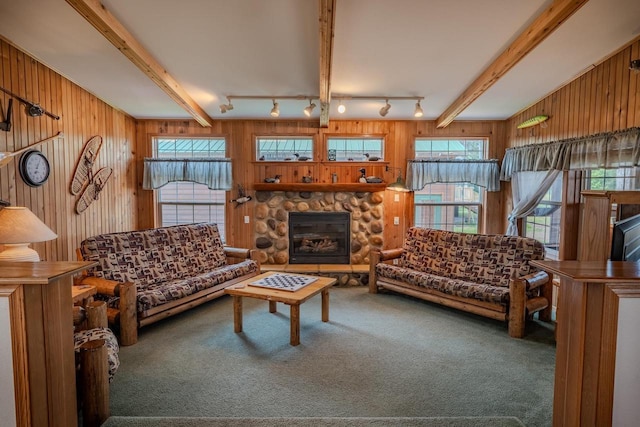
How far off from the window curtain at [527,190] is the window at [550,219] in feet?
0.35

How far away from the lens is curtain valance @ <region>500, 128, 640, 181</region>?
3020mm

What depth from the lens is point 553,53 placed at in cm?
324

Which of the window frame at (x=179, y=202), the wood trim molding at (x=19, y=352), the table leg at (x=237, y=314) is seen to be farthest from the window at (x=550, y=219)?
the wood trim molding at (x=19, y=352)

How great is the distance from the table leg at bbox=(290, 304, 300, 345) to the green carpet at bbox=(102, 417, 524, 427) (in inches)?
45.3

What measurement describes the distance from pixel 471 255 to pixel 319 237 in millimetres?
2271

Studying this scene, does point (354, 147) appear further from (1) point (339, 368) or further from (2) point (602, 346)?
(2) point (602, 346)

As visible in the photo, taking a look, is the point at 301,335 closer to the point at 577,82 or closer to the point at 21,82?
the point at 21,82

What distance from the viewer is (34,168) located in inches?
132

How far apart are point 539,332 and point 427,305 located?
1146mm

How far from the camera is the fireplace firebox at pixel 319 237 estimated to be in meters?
5.51

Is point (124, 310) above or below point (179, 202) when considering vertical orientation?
below

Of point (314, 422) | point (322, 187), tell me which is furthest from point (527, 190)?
point (314, 422)

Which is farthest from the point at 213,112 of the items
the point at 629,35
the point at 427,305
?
the point at 629,35

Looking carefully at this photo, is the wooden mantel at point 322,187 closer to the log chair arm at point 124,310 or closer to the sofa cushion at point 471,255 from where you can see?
the sofa cushion at point 471,255
